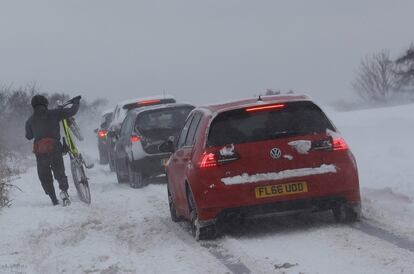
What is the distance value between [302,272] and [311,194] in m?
2.01

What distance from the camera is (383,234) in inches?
307

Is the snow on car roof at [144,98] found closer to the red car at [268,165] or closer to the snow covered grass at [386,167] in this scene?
the snow covered grass at [386,167]

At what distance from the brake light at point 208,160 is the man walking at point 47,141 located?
459 cm

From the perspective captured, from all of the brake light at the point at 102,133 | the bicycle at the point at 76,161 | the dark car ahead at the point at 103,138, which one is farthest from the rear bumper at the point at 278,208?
the brake light at the point at 102,133

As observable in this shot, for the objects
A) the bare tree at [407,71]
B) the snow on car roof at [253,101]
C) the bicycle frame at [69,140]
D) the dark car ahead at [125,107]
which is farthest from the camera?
the bare tree at [407,71]

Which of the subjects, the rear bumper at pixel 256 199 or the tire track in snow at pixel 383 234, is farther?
the rear bumper at pixel 256 199

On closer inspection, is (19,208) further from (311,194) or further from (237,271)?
(237,271)

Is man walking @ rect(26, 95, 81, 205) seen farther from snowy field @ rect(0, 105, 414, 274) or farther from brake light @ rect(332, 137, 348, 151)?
brake light @ rect(332, 137, 348, 151)

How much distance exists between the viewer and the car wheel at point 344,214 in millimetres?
8492

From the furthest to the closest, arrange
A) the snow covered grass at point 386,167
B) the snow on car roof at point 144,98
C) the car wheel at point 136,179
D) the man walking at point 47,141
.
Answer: the snow on car roof at point 144,98, the car wheel at point 136,179, the man walking at point 47,141, the snow covered grass at point 386,167

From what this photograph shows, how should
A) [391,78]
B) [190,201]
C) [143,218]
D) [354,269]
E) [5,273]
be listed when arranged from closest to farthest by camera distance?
[354,269]
[5,273]
[190,201]
[143,218]
[391,78]

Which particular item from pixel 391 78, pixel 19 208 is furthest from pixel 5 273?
pixel 391 78

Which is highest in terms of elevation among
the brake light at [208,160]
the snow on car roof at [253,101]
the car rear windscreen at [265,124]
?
the snow on car roof at [253,101]

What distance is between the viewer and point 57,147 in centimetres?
1238
